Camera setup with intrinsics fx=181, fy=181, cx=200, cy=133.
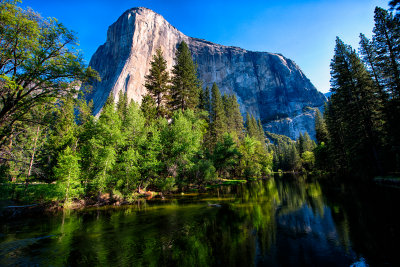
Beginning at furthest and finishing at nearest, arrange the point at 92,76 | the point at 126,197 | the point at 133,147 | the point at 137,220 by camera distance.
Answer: the point at 133,147
the point at 126,197
the point at 137,220
the point at 92,76

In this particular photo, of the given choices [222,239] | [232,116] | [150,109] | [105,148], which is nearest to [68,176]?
[105,148]

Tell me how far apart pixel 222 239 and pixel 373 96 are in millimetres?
28018

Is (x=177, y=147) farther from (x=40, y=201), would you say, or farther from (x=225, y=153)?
(x=225, y=153)

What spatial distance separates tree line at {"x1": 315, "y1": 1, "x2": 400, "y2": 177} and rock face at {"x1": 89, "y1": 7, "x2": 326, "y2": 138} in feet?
278

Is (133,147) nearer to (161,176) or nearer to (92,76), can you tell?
(161,176)

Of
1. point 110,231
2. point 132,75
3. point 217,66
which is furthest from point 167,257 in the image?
point 217,66

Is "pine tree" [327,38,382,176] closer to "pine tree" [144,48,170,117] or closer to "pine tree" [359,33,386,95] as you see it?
"pine tree" [359,33,386,95]

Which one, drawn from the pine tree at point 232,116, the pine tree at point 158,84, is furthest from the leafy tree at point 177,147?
the pine tree at point 232,116

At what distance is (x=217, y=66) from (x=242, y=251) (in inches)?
5970

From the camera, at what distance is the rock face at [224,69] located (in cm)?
10519

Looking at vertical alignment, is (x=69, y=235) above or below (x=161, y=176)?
below

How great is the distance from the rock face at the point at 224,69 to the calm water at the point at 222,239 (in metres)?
89.5

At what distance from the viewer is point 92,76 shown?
848 cm

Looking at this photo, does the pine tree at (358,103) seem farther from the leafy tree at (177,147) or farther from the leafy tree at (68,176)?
the leafy tree at (68,176)
